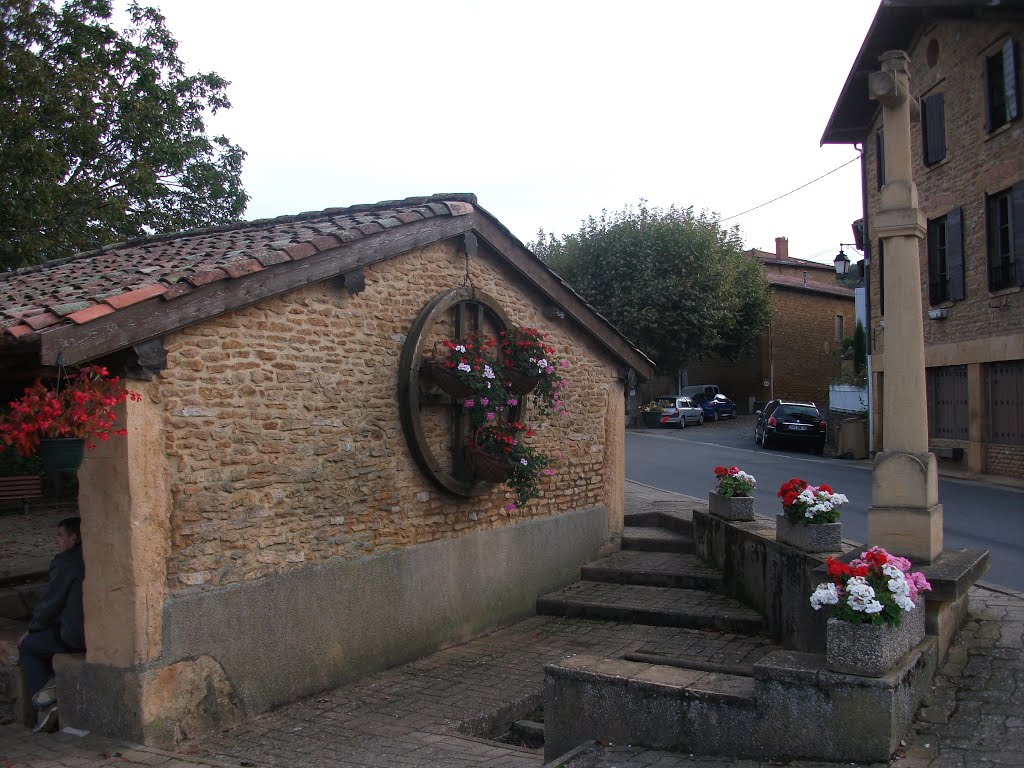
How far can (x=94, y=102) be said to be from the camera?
1405cm

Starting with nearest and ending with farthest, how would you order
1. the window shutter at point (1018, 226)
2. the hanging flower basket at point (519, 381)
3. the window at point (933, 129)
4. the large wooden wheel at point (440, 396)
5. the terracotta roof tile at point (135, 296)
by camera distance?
the terracotta roof tile at point (135, 296)
the large wooden wheel at point (440, 396)
the hanging flower basket at point (519, 381)
the window shutter at point (1018, 226)
the window at point (933, 129)

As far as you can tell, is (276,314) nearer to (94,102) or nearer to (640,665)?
(640,665)

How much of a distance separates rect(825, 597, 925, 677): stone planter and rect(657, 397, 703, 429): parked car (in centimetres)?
2980

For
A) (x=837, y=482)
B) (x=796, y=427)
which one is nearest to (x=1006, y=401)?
(x=837, y=482)

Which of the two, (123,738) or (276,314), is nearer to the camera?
(123,738)

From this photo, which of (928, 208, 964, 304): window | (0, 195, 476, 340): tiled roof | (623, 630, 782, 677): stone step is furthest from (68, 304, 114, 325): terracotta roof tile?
(928, 208, 964, 304): window

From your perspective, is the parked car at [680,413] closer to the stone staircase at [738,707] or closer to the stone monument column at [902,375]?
the stone staircase at [738,707]

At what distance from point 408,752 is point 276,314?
3.31 meters

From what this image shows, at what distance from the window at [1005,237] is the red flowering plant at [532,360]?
11.9 m

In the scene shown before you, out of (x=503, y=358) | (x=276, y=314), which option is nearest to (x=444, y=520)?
(x=503, y=358)

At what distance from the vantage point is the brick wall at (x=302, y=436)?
19.6 ft

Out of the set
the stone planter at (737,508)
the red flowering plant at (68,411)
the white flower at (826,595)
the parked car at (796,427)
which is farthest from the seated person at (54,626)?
the parked car at (796,427)

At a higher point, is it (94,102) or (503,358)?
(94,102)

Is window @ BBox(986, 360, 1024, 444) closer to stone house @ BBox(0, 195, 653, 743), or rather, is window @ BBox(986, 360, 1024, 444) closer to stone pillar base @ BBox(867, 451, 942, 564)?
stone house @ BBox(0, 195, 653, 743)
